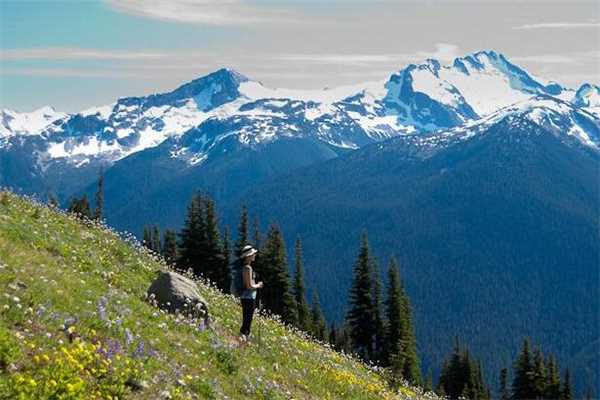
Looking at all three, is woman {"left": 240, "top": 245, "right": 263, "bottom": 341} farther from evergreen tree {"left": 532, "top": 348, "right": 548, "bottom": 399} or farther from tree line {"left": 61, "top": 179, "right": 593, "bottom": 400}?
evergreen tree {"left": 532, "top": 348, "right": 548, "bottom": 399}

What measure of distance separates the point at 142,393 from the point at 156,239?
113613 mm

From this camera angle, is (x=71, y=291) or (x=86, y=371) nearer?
(x=86, y=371)

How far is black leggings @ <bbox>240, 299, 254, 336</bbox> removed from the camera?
63.2 feet

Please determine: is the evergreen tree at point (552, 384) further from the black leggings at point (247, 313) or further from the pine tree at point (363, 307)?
the black leggings at point (247, 313)

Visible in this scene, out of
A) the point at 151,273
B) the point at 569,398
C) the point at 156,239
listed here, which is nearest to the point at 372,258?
the point at 569,398

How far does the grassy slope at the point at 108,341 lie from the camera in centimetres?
1140

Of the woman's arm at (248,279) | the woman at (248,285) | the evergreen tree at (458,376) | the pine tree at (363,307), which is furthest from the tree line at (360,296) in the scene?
the woman's arm at (248,279)

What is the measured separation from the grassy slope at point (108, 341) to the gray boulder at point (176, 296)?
0.50m

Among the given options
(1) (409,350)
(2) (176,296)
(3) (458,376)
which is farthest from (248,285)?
(3) (458,376)

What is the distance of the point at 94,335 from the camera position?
13375 mm

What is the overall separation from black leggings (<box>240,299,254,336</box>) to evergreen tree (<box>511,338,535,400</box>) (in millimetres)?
65942

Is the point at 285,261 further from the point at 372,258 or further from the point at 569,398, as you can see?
the point at 569,398

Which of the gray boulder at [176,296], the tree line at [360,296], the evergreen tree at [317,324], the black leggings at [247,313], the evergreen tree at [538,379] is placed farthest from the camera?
the evergreen tree at [317,324]

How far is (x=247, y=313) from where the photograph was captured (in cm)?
1952
